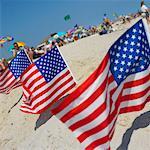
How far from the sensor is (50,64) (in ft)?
36.5

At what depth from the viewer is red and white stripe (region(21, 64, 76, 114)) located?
1098 centimetres

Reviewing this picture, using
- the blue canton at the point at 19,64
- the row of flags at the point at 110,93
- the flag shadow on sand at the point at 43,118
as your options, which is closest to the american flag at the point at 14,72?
the blue canton at the point at 19,64

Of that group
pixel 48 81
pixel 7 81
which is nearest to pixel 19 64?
pixel 7 81

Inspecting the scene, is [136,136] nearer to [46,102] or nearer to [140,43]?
[140,43]

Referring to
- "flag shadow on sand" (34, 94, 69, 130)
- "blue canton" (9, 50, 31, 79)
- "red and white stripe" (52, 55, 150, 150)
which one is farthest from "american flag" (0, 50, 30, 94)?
"red and white stripe" (52, 55, 150, 150)

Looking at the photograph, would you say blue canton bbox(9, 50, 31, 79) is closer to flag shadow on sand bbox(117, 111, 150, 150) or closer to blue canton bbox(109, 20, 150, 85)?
flag shadow on sand bbox(117, 111, 150, 150)

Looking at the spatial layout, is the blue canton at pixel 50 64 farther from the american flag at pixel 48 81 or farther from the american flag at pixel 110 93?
the american flag at pixel 110 93

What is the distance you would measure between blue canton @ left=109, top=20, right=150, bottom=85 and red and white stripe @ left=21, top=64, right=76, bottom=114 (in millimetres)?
3808

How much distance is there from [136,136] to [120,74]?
1.70 metres

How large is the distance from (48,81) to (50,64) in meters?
0.48

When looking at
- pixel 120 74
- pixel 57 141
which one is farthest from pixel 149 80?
pixel 57 141

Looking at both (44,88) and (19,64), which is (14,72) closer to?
(19,64)

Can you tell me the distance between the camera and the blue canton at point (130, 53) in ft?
24.0

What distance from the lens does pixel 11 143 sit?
11.5 meters
